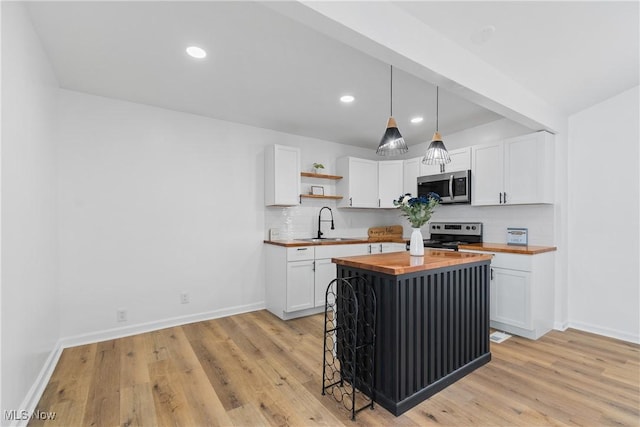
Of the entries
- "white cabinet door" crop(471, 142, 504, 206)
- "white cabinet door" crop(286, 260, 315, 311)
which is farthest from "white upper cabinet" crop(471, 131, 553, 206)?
"white cabinet door" crop(286, 260, 315, 311)

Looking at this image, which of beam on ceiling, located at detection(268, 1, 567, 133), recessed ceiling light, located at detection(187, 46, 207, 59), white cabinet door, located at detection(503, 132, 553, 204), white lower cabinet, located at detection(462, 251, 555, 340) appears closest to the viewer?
beam on ceiling, located at detection(268, 1, 567, 133)

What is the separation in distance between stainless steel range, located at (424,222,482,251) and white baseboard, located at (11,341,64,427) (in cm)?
404

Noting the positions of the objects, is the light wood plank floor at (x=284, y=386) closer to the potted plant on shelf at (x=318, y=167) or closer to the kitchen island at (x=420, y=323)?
the kitchen island at (x=420, y=323)

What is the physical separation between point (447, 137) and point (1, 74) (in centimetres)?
478

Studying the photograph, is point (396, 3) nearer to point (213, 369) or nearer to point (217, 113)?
point (217, 113)

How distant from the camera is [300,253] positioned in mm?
3820

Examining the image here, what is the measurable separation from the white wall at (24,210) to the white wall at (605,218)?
500 cm

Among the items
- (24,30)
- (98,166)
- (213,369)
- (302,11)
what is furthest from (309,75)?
(213,369)

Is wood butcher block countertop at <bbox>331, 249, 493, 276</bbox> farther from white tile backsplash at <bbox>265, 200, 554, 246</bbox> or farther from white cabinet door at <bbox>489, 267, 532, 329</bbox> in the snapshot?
white tile backsplash at <bbox>265, 200, 554, 246</bbox>

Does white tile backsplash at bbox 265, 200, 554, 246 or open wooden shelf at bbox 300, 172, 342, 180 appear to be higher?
open wooden shelf at bbox 300, 172, 342, 180

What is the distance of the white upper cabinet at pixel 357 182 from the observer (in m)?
4.77

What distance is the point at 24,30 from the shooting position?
1923 millimetres

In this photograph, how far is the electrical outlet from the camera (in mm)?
3232

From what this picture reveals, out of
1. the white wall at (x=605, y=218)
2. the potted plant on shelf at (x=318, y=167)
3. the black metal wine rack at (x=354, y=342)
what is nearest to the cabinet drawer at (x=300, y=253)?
the potted plant on shelf at (x=318, y=167)
